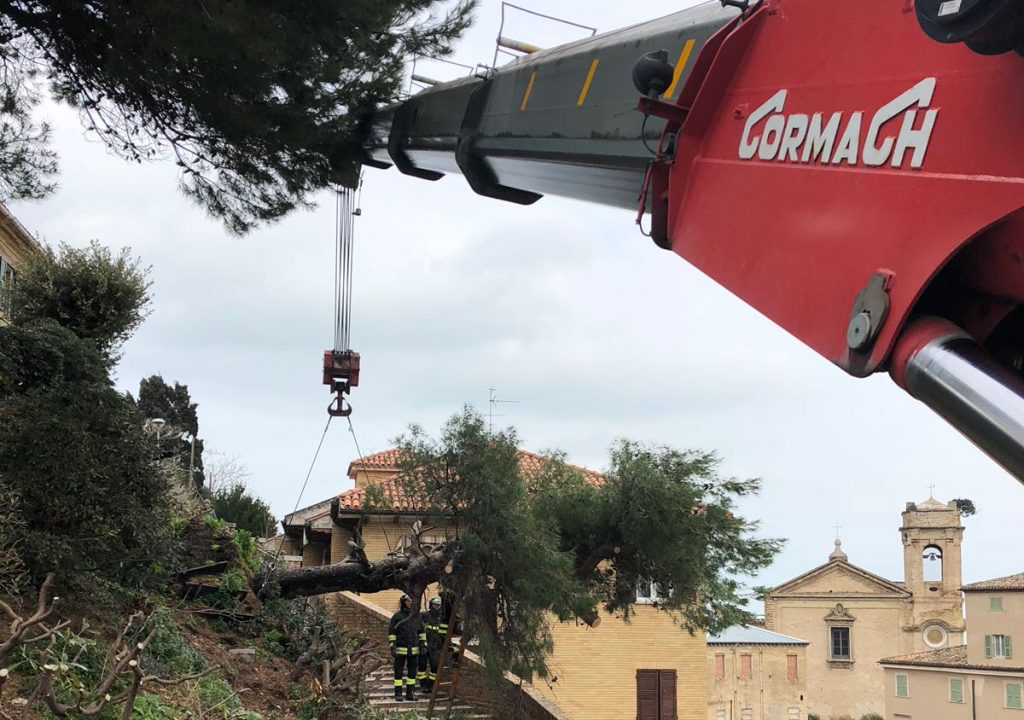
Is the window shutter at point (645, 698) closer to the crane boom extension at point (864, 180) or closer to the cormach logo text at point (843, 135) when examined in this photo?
the crane boom extension at point (864, 180)

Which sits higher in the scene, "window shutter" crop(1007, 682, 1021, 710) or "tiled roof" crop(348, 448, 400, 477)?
"tiled roof" crop(348, 448, 400, 477)

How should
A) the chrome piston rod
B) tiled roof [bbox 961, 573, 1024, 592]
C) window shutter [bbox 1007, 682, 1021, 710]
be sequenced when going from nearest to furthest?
the chrome piston rod, tiled roof [bbox 961, 573, 1024, 592], window shutter [bbox 1007, 682, 1021, 710]

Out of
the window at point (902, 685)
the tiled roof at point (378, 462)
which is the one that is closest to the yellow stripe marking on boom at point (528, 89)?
the tiled roof at point (378, 462)

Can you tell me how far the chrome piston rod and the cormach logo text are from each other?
1.43 feet

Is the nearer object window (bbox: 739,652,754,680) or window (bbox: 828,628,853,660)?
window (bbox: 739,652,754,680)

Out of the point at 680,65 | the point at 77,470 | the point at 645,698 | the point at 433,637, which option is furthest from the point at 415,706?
the point at 680,65

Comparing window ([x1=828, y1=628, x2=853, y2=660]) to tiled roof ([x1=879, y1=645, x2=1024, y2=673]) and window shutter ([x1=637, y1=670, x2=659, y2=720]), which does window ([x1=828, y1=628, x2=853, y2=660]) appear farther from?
window shutter ([x1=637, y1=670, x2=659, y2=720])

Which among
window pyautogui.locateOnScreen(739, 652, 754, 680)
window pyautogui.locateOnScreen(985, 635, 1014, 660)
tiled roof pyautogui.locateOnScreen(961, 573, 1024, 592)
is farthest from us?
window pyautogui.locateOnScreen(739, 652, 754, 680)

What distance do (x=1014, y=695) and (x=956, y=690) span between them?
3641 millimetres

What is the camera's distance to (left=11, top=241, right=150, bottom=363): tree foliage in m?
15.5

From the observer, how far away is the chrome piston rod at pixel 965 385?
2287mm

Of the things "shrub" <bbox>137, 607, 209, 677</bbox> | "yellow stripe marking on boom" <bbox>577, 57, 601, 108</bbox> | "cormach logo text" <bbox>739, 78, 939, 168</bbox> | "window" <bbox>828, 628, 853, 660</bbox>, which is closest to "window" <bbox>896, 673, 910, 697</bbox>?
"window" <bbox>828, 628, 853, 660</bbox>

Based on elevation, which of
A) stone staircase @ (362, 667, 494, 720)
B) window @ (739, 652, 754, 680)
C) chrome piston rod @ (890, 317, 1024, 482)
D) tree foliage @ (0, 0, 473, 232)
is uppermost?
tree foliage @ (0, 0, 473, 232)

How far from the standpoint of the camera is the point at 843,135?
2994 mm
